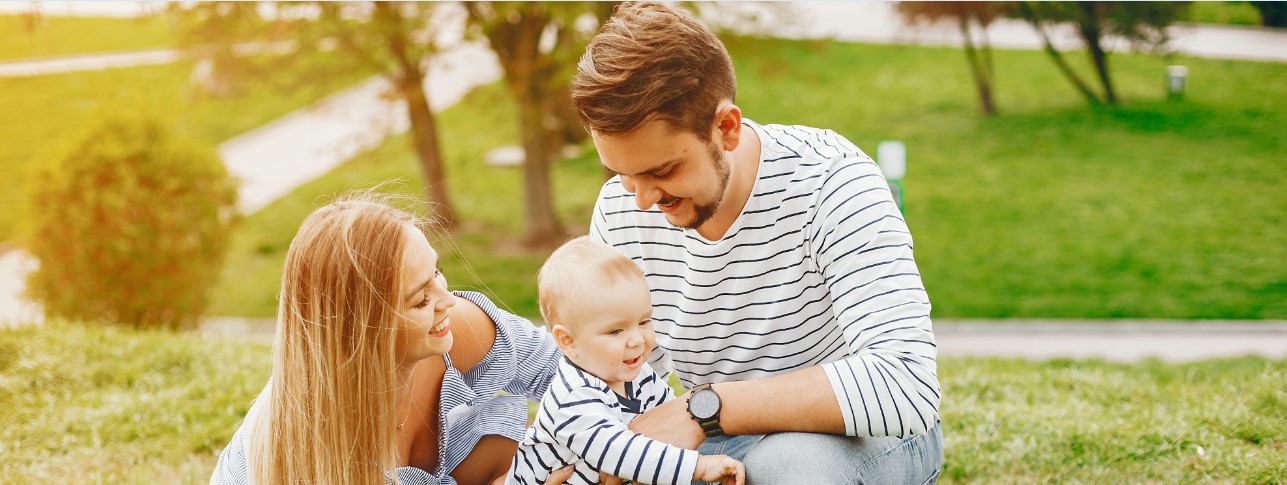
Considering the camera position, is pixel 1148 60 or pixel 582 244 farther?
pixel 1148 60

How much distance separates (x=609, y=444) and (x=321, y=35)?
9518 mm

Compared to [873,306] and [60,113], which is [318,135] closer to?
[60,113]

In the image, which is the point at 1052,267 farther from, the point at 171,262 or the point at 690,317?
the point at 690,317

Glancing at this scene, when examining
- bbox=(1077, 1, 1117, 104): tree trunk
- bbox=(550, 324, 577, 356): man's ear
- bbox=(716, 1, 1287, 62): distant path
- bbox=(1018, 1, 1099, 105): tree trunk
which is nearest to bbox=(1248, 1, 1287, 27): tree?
bbox=(716, 1, 1287, 62): distant path

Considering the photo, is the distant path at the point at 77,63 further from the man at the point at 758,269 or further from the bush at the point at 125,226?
the man at the point at 758,269

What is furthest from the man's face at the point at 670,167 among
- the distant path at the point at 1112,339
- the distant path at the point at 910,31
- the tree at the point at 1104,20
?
the tree at the point at 1104,20

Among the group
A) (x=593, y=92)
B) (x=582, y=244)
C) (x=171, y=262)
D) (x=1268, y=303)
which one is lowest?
(x=1268, y=303)

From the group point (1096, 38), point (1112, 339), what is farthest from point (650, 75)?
point (1096, 38)

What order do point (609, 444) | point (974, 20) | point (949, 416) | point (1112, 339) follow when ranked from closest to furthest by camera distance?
point (609, 444) → point (949, 416) → point (1112, 339) → point (974, 20)

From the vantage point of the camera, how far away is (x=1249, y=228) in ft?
47.8

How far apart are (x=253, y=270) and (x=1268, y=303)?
13149mm

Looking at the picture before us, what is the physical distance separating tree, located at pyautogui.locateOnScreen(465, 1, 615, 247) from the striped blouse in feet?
22.6

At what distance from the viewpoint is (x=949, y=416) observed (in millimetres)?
3807

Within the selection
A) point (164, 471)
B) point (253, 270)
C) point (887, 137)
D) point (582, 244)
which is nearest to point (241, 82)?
point (253, 270)
